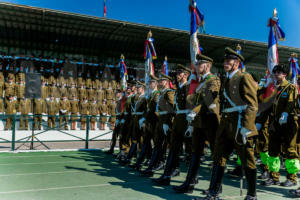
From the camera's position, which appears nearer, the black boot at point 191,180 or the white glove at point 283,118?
the black boot at point 191,180

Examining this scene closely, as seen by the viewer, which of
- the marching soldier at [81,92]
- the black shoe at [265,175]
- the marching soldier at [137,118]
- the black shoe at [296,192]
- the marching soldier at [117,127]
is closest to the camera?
the black shoe at [296,192]

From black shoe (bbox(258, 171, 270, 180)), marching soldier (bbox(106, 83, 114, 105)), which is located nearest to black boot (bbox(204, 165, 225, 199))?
black shoe (bbox(258, 171, 270, 180))

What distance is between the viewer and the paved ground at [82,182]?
4.45 meters

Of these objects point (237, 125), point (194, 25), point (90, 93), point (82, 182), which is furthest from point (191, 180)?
point (90, 93)

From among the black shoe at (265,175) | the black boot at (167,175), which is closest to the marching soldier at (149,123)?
the black boot at (167,175)

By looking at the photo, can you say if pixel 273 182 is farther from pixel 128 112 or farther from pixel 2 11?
pixel 2 11

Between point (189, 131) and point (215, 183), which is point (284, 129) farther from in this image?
point (215, 183)

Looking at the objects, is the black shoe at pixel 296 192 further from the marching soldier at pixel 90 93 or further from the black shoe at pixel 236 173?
the marching soldier at pixel 90 93

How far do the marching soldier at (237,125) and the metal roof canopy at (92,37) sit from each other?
14405 millimetres

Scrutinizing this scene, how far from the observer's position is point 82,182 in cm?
537

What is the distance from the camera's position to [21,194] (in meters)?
4.45

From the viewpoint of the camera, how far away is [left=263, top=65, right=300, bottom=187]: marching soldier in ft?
16.8

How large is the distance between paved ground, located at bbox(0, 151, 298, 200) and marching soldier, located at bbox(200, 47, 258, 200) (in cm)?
61

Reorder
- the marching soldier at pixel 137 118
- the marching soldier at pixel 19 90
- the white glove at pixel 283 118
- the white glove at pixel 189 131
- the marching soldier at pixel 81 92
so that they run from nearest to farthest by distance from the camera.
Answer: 1. the white glove at pixel 189 131
2. the white glove at pixel 283 118
3. the marching soldier at pixel 137 118
4. the marching soldier at pixel 19 90
5. the marching soldier at pixel 81 92
